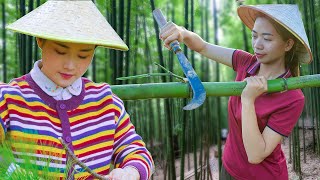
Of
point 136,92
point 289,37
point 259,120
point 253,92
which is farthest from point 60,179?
point 289,37

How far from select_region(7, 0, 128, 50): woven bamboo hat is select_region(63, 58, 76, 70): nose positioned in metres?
0.06

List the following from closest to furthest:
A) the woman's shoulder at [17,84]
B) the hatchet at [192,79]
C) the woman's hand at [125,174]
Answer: the woman's hand at [125,174], the woman's shoulder at [17,84], the hatchet at [192,79]

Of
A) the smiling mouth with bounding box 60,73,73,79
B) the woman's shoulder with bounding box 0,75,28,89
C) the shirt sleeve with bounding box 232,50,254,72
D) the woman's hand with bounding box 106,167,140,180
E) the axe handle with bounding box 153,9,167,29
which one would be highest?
the axe handle with bounding box 153,9,167,29

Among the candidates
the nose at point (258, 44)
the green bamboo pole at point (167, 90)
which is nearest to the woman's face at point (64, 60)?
the green bamboo pole at point (167, 90)

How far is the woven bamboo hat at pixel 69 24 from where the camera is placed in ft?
3.33

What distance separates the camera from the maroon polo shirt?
1706 millimetres

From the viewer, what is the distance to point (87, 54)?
3.53 feet

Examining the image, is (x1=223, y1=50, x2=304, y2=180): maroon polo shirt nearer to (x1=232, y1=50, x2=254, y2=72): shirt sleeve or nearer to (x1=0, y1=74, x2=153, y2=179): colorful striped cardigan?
(x1=232, y1=50, x2=254, y2=72): shirt sleeve

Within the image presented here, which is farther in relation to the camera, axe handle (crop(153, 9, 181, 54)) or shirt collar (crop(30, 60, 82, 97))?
axe handle (crop(153, 9, 181, 54))

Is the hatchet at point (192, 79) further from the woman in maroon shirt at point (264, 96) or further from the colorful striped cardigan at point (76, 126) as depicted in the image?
the colorful striped cardigan at point (76, 126)

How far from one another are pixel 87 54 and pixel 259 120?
891 millimetres

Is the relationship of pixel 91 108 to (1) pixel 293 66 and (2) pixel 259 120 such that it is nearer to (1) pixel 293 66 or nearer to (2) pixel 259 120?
(2) pixel 259 120

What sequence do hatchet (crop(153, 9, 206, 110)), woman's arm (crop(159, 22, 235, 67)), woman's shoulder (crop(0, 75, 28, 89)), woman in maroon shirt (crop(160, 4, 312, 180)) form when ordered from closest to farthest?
woman's shoulder (crop(0, 75, 28, 89)) → hatchet (crop(153, 9, 206, 110)) → woman in maroon shirt (crop(160, 4, 312, 180)) → woman's arm (crop(159, 22, 235, 67))

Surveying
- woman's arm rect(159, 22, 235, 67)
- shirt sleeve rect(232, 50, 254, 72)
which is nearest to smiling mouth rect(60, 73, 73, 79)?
woman's arm rect(159, 22, 235, 67)
